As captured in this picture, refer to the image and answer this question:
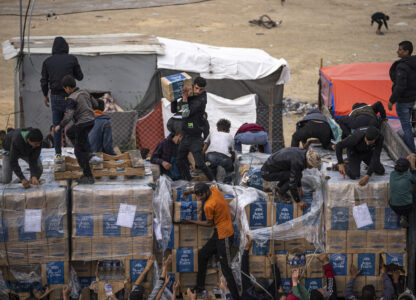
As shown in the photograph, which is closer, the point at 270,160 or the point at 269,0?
the point at 270,160

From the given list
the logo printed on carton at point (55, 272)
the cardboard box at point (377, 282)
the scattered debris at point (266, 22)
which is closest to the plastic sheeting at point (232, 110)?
the cardboard box at point (377, 282)

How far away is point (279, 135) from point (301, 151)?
5.30m

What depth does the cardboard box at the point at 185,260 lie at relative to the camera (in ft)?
27.3

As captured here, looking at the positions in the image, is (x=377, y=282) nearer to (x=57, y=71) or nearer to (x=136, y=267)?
(x=136, y=267)

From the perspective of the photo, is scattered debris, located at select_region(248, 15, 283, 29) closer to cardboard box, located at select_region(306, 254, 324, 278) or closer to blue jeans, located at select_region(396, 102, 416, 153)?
blue jeans, located at select_region(396, 102, 416, 153)

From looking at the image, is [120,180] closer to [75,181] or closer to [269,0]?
[75,181]

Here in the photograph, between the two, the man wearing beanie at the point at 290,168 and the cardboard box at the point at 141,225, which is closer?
the man wearing beanie at the point at 290,168

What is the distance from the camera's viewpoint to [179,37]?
26484 mm

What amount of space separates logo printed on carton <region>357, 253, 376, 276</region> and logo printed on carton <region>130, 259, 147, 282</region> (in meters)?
2.91

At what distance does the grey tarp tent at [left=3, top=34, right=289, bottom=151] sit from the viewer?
42.5 ft

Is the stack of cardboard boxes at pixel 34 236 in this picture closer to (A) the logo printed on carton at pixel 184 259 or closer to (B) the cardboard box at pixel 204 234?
(A) the logo printed on carton at pixel 184 259

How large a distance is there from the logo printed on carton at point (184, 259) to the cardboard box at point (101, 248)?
928mm

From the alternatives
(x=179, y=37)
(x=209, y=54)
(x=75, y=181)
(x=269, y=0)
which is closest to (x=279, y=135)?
(x=209, y=54)

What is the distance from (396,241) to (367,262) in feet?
1.57
